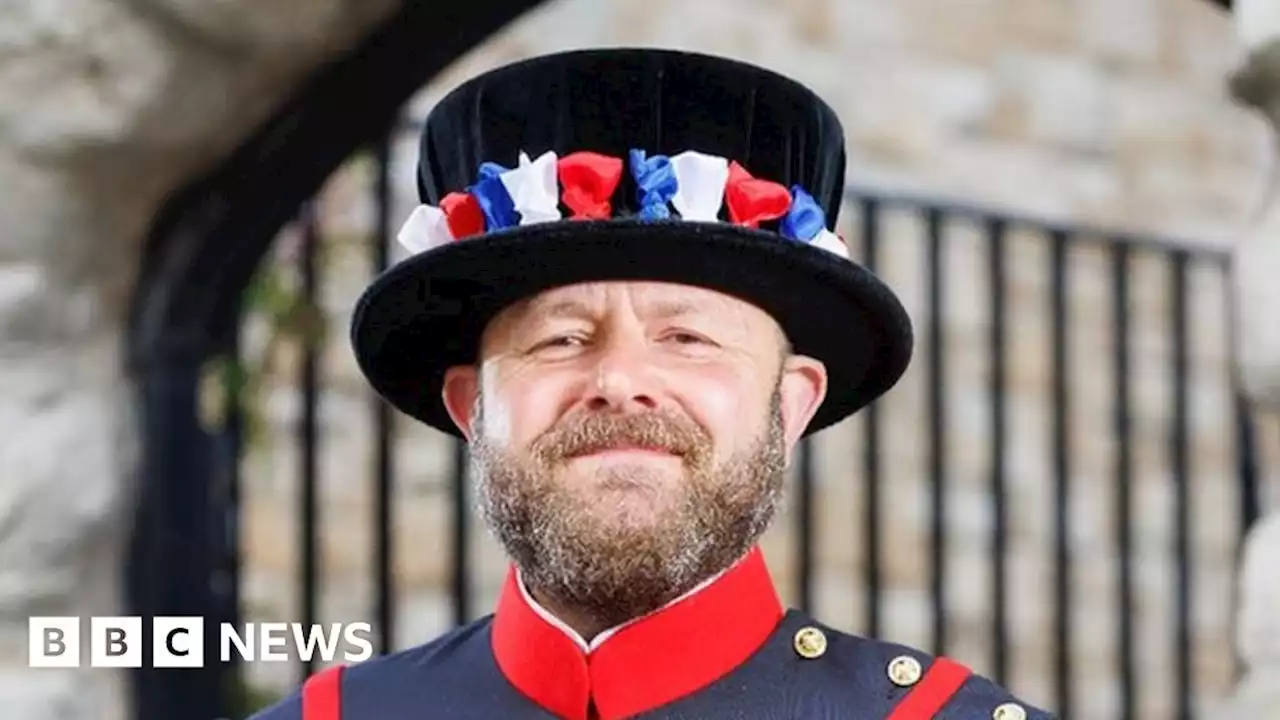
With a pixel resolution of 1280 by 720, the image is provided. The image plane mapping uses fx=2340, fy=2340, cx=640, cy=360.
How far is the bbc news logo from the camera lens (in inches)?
73.1

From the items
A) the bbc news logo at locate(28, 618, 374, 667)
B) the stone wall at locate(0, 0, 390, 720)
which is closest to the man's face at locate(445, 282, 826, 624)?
the bbc news logo at locate(28, 618, 374, 667)

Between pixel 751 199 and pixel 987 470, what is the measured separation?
2462 mm

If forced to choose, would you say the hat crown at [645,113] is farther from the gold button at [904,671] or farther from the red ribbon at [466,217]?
the gold button at [904,671]

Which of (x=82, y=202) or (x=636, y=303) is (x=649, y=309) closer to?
(x=636, y=303)

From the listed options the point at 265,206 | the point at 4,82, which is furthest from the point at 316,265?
the point at 4,82

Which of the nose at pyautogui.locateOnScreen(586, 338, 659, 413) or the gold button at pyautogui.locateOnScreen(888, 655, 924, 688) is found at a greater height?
the nose at pyautogui.locateOnScreen(586, 338, 659, 413)

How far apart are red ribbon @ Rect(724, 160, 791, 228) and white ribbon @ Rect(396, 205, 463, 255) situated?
6.1 inches

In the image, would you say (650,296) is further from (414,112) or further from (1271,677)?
(414,112)

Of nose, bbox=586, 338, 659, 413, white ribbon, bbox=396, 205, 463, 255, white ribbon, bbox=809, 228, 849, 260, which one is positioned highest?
white ribbon, bbox=809, 228, 849, 260

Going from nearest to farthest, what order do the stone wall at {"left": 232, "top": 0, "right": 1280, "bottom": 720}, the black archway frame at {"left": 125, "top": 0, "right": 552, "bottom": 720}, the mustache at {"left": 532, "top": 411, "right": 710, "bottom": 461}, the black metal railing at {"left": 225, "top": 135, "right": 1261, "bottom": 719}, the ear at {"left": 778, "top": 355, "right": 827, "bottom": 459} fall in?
the mustache at {"left": 532, "top": 411, "right": 710, "bottom": 461}, the ear at {"left": 778, "top": 355, "right": 827, "bottom": 459}, the black archway frame at {"left": 125, "top": 0, "right": 552, "bottom": 720}, the black metal railing at {"left": 225, "top": 135, "right": 1261, "bottom": 719}, the stone wall at {"left": 232, "top": 0, "right": 1280, "bottom": 720}

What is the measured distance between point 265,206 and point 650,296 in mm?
875

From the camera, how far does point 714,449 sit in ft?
3.76

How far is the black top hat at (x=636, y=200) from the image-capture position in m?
1.17

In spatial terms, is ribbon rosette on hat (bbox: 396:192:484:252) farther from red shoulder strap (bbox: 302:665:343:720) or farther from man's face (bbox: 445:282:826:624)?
red shoulder strap (bbox: 302:665:343:720)
